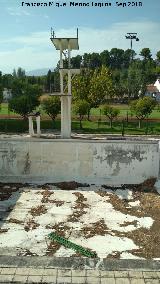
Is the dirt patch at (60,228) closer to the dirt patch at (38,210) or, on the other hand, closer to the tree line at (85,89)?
the dirt patch at (38,210)

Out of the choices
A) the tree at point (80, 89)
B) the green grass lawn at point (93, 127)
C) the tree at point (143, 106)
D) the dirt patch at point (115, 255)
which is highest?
the tree at point (80, 89)

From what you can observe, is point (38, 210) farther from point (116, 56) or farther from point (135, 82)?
point (116, 56)

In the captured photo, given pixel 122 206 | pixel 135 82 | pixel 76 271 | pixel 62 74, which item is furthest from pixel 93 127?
pixel 135 82

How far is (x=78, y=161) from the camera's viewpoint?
17.1m

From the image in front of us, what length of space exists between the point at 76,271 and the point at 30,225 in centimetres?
444

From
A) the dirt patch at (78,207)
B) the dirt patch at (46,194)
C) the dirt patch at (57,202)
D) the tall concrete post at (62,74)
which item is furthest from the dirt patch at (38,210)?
the tall concrete post at (62,74)

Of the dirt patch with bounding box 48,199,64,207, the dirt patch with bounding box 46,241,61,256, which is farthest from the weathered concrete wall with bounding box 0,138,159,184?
the dirt patch with bounding box 46,241,61,256

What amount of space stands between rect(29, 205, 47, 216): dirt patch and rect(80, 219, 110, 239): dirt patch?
2009mm

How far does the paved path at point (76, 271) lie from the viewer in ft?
26.8

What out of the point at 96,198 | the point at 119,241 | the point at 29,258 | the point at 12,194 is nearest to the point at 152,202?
the point at 96,198

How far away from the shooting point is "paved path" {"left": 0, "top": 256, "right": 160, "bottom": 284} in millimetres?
8172

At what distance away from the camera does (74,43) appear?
56.1 feet

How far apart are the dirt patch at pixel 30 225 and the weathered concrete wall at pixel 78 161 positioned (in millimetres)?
4465

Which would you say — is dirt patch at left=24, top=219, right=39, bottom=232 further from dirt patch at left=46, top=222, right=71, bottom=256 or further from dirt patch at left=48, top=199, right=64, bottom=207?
dirt patch at left=48, top=199, right=64, bottom=207
